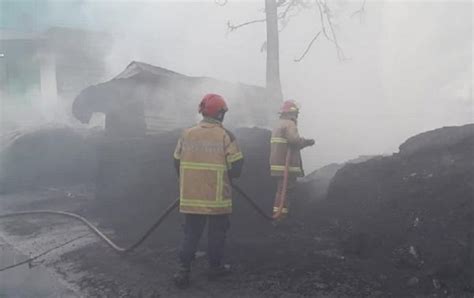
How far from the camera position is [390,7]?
Answer: 44.9 ft

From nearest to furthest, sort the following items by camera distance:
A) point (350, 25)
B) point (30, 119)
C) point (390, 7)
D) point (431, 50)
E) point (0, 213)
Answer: point (0, 213), point (431, 50), point (390, 7), point (350, 25), point (30, 119)

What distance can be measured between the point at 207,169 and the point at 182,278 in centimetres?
96

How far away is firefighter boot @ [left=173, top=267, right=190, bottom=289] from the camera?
4.36 metres

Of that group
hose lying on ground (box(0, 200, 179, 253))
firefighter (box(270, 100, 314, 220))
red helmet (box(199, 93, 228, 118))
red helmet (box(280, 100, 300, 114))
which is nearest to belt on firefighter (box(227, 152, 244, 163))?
red helmet (box(199, 93, 228, 118))

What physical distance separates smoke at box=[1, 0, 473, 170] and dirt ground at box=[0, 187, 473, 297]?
644 centimetres

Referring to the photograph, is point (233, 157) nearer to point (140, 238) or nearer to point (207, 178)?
point (207, 178)

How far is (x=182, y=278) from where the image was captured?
172 inches

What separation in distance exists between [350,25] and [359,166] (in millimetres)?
8744

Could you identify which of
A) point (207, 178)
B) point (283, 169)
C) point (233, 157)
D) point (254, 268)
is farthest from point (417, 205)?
point (207, 178)

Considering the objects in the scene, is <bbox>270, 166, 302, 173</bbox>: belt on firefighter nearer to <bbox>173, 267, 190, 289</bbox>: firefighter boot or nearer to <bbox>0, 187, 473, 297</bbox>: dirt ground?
<bbox>0, 187, 473, 297</bbox>: dirt ground

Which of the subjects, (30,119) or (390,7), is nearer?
(390,7)

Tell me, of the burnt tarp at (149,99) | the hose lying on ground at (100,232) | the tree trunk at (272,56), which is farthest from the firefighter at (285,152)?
the tree trunk at (272,56)

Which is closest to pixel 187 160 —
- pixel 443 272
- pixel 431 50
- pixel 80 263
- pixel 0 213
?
pixel 80 263

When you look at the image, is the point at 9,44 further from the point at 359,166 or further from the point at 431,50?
the point at 359,166
